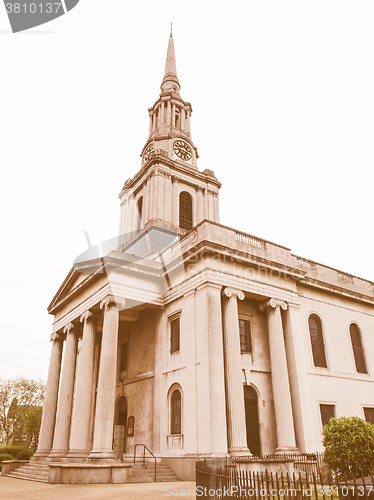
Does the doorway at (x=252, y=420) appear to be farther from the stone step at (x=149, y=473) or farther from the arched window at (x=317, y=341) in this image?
the arched window at (x=317, y=341)

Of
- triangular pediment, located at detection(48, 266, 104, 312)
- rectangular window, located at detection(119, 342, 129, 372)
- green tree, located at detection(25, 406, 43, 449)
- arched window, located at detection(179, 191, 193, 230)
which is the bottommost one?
green tree, located at detection(25, 406, 43, 449)

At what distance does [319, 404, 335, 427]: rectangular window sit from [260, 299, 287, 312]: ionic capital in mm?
5467

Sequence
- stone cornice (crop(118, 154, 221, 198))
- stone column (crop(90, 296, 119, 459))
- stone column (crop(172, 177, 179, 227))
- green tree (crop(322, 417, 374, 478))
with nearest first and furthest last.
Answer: green tree (crop(322, 417, 374, 478)) < stone column (crop(90, 296, 119, 459)) < stone column (crop(172, 177, 179, 227)) < stone cornice (crop(118, 154, 221, 198))

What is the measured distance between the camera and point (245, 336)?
20594 millimetres

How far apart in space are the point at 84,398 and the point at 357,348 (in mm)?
16381

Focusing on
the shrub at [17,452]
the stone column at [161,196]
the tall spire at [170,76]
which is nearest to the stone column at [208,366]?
the stone column at [161,196]

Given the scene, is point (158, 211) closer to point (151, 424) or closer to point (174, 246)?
point (174, 246)

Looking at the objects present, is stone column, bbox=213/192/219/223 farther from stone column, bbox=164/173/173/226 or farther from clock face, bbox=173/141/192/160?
clock face, bbox=173/141/192/160

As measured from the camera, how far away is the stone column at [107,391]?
16.7 meters

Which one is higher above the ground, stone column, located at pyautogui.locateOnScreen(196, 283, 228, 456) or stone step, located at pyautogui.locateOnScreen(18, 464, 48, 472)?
stone column, located at pyautogui.locateOnScreen(196, 283, 228, 456)

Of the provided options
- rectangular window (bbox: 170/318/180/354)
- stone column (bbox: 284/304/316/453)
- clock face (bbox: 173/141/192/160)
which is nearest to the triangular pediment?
rectangular window (bbox: 170/318/180/354)

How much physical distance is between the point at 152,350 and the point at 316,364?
29.7ft

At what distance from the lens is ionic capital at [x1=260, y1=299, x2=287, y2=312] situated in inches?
811

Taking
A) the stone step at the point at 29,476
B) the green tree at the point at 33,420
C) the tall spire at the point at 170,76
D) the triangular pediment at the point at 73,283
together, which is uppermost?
the tall spire at the point at 170,76
